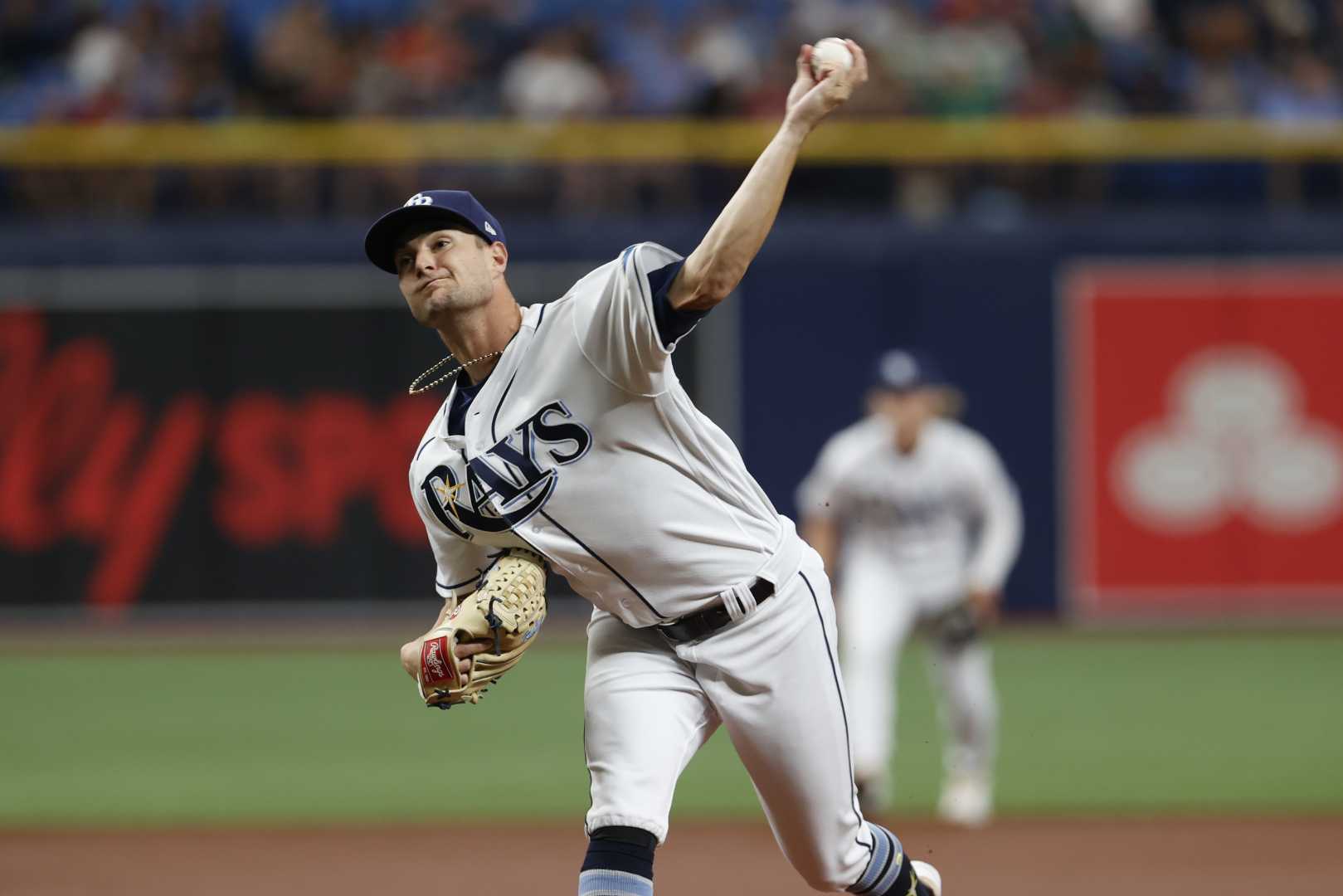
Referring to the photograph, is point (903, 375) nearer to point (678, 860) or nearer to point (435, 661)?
point (678, 860)

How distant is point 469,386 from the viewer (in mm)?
4758

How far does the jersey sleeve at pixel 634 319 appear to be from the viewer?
169 inches

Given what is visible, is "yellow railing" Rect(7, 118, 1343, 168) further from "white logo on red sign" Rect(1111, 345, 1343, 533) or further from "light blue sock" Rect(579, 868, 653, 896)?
"light blue sock" Rect(579, 868, 653, 896)

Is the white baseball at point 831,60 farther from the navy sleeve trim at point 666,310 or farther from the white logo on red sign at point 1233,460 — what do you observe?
the white logo on red sign at point 1233,460

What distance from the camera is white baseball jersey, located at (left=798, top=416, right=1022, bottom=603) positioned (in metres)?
9.21

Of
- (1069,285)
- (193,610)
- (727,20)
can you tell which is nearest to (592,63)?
(727,20)

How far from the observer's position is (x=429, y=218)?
4570mm

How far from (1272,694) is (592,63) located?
24.7ft

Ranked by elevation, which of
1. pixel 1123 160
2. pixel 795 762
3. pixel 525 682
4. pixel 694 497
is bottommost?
pixel 525 682

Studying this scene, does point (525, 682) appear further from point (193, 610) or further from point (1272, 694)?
point (1272, 694)

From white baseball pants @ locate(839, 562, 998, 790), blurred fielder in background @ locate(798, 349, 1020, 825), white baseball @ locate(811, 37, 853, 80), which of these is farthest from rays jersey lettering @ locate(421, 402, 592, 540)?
blurred fielder in background @ locate(798, 349, 1020, 825)

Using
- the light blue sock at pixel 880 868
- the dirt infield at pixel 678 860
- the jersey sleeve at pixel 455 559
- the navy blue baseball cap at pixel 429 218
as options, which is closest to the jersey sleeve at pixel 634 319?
the navy blue baseball cap at pixel 429 218

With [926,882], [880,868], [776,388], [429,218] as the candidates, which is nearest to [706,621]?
[880,868]

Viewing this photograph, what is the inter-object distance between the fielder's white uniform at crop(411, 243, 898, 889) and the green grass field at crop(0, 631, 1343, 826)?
4.15m
